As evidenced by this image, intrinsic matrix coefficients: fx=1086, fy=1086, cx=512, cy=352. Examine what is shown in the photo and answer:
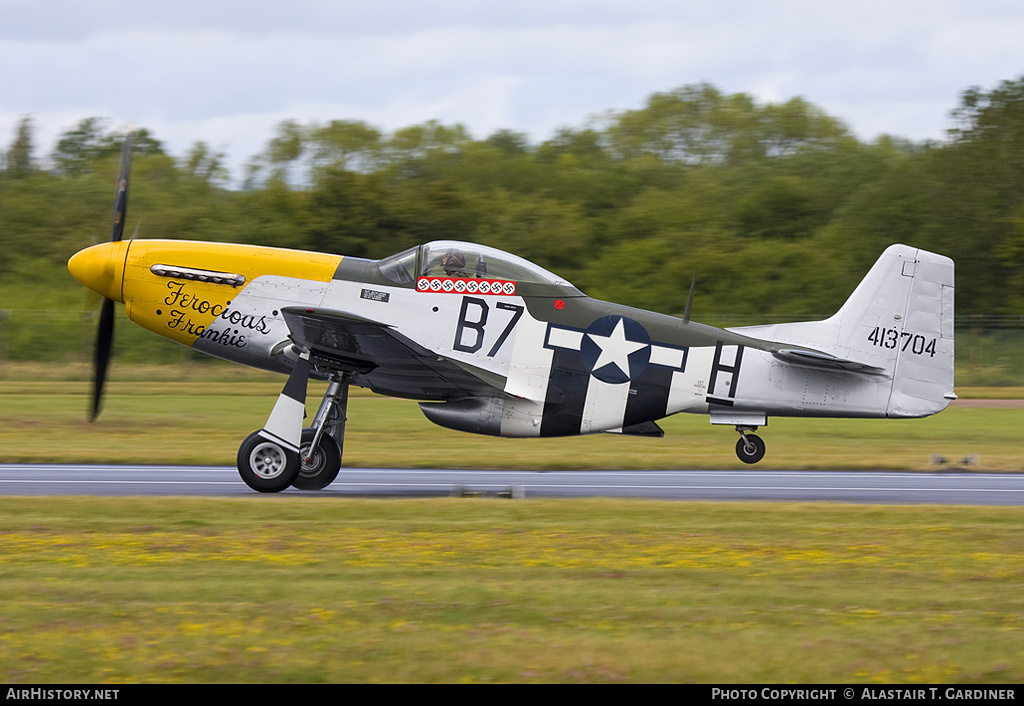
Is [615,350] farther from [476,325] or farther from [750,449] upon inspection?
[750,449]

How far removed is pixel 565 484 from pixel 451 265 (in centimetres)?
329

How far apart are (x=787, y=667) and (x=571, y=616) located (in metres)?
1.46

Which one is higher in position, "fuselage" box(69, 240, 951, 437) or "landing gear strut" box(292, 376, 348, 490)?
"fuselage" box(69, 240, 951, 437)

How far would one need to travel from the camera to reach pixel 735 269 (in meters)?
36.8

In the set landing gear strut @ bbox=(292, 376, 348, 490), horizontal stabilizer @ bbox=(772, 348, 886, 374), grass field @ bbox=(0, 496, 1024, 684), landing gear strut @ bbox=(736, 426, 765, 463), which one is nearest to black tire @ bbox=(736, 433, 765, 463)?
A: landing gear strut @ bbox=(736, 426, 765, 463)

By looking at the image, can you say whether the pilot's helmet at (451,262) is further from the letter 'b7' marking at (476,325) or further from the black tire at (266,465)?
the black tire at (266,465)

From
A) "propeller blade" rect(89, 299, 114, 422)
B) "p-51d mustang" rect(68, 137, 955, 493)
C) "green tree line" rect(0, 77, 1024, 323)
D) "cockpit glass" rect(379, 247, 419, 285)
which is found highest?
"green tree line" rect(0, 77, 1024, 323)

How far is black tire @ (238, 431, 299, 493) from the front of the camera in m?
11.3

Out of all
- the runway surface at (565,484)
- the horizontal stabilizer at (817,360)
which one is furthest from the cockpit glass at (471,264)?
the horizontal stabilizer at (817,360)

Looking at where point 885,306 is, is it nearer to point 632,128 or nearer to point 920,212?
point 920,212

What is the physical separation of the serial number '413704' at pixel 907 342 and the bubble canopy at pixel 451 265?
161 inches

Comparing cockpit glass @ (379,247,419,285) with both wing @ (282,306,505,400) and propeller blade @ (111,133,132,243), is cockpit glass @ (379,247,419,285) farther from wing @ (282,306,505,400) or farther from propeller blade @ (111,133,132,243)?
propeller blade @ (111,133,132,243)

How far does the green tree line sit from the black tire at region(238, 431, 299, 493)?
21428 mm

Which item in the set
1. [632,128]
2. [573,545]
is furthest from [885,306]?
[632,128]
